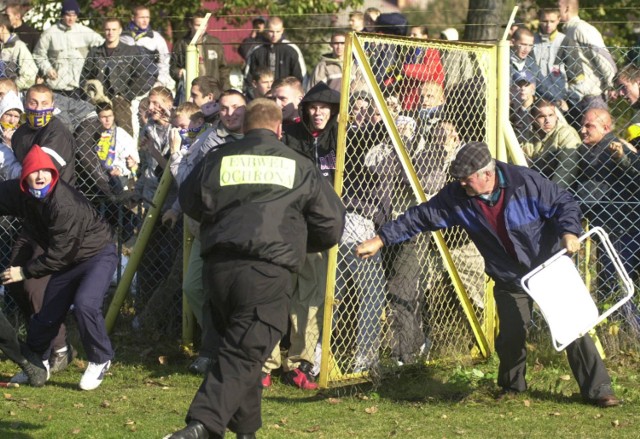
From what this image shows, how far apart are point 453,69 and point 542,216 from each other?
1688mm

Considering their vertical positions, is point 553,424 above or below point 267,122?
below

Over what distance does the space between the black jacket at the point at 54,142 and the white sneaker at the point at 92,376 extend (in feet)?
5.49

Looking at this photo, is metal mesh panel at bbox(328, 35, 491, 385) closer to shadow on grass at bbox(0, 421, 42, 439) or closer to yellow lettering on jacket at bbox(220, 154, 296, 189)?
yellow lettering on jacket at bbox(220, 154, 296, 189)

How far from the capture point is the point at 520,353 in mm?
7926

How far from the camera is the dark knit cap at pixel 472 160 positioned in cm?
742

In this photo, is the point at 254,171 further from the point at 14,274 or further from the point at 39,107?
the point at 39,107

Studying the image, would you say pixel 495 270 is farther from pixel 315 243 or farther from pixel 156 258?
pixel 156 258

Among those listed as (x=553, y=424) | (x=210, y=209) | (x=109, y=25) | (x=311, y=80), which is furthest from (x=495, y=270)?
(x=109, y=25)

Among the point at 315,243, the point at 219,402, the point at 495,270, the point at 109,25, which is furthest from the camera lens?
the point at 109,25

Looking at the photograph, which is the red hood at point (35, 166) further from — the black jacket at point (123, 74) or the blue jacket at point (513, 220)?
the black jacket at point (123, 74)

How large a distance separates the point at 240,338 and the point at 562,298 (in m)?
2.25

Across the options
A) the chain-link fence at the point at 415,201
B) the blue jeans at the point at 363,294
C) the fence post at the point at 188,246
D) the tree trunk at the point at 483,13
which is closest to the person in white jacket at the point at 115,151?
the chain-link fence at the point at 415,201

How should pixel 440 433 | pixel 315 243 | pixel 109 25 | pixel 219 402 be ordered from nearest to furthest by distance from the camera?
1. pixel 219 402
2. pixel 315 243
3. pixel 440 433
4. pixel 109 25

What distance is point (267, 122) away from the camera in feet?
21.0
